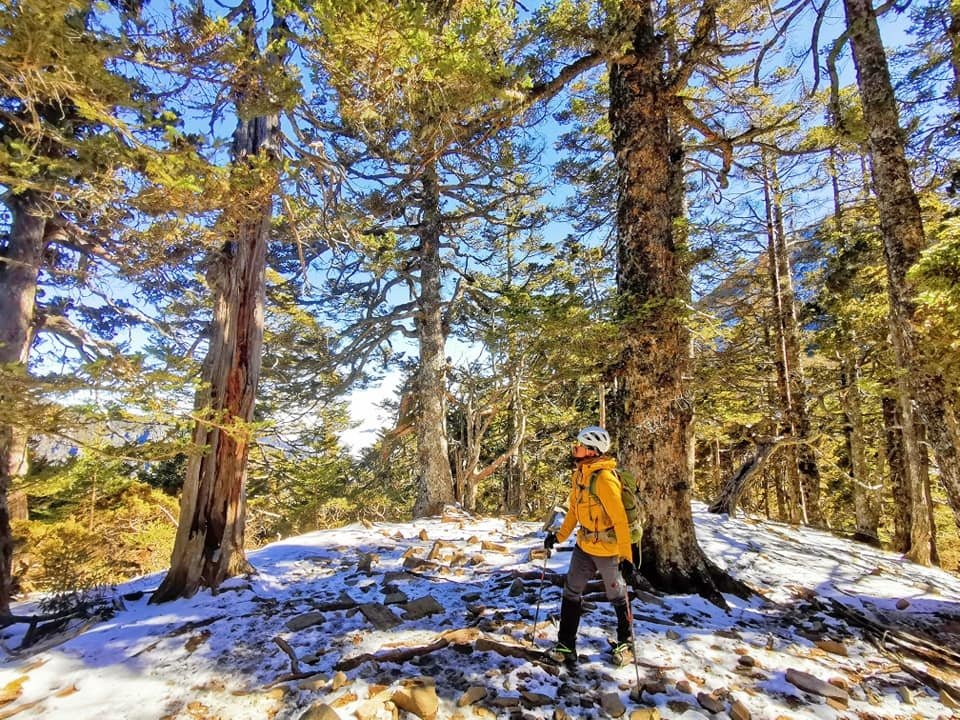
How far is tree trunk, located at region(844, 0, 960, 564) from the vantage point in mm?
4777

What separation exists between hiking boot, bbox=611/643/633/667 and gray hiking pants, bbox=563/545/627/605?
0.32 metres

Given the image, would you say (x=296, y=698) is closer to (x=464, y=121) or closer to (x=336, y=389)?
(x=464, y=121)

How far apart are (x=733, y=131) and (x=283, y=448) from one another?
13003 millimetres

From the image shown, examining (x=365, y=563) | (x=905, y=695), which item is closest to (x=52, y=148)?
(x=365, y=563)

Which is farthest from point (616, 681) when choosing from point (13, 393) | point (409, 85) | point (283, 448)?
point (283, 448)

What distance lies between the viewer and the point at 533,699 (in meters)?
3.08

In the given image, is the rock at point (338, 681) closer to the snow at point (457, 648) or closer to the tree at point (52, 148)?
the snow at point (457, 648)

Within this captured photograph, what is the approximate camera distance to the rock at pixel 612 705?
2.97 m

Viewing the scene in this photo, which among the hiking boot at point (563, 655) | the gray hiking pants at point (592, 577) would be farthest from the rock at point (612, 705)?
the gray hiking pants at point (592, 577)

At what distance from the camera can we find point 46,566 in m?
7.61

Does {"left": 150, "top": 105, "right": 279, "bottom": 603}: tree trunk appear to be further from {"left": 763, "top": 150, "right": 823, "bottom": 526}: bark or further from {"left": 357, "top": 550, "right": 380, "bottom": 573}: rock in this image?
{"left": 763, "top": 150, "right": 823, "bottom": 526}: bark

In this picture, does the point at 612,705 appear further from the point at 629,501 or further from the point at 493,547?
the point at 493,547

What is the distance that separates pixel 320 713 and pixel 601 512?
8.35 feet

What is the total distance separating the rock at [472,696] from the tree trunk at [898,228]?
5.30 metres
